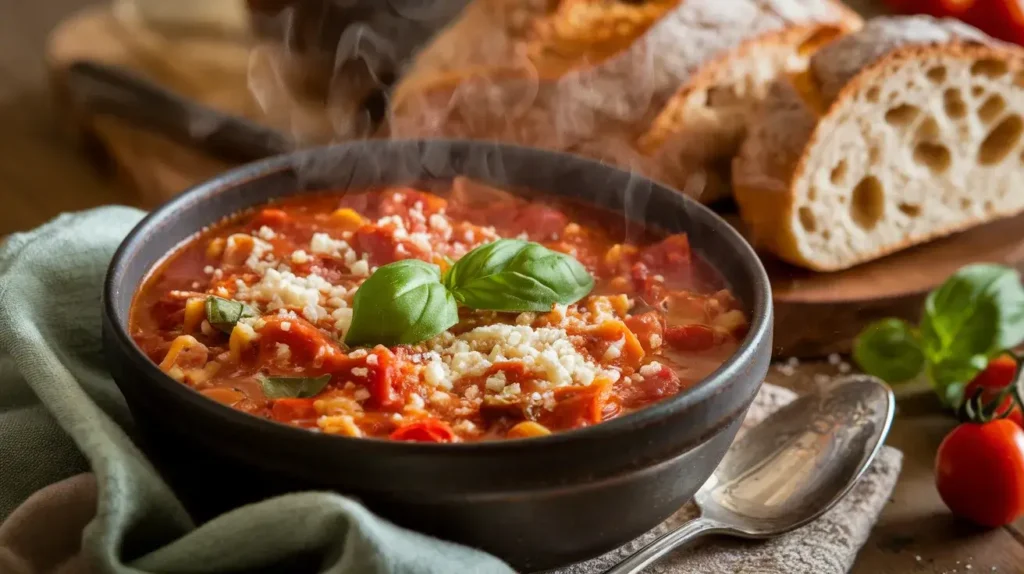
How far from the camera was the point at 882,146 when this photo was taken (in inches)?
132

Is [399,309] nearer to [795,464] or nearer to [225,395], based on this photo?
[225,395]

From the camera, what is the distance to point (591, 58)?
3553 millimetres

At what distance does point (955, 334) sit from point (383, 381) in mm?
1703

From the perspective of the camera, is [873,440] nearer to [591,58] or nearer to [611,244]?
[611,244]

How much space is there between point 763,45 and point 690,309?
4.73 feet

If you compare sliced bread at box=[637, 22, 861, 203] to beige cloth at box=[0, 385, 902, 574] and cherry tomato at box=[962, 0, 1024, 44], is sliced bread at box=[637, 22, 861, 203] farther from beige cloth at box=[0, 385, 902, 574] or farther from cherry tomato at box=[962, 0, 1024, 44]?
cherry tomato at box=[962, 0, 1024, 44]

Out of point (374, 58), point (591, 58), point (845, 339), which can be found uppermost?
point (591, 58)

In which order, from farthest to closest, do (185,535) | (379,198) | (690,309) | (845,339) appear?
(845,339)
(379,198)
(690,309)
(185,535)

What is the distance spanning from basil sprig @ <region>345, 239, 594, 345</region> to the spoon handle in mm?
545

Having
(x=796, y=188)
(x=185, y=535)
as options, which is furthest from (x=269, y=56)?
(x=185, y=535)

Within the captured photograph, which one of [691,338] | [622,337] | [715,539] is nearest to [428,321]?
[622,337]

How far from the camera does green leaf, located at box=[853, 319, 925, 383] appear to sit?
300 centimetres

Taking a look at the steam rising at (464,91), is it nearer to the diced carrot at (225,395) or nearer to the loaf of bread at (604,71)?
the loaf of bread at (604,71)

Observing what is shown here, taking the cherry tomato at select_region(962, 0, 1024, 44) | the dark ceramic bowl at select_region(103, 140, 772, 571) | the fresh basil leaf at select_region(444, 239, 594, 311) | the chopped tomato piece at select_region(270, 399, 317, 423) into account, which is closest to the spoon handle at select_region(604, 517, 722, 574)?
the dark ceramic bowl at select_region(103, 140, 772, 571)
